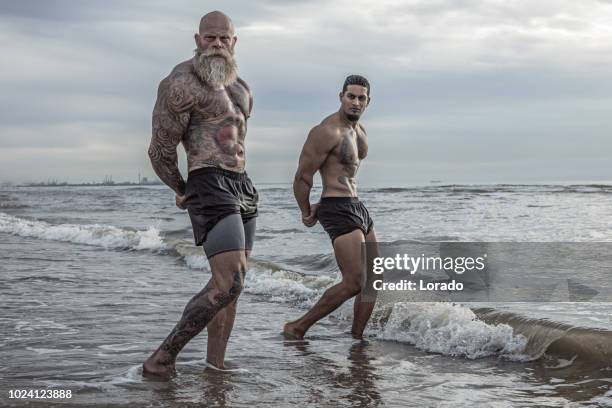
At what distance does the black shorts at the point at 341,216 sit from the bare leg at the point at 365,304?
18cm

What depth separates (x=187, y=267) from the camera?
12.7 meters

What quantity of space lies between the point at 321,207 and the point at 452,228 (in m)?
13.5

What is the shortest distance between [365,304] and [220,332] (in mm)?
1863

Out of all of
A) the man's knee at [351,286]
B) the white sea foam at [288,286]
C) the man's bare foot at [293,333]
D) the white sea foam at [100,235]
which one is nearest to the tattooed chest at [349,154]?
the man's knee at [351,286]

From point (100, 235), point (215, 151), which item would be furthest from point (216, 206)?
point (100, 235)

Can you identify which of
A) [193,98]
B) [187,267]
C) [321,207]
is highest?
[193,98]

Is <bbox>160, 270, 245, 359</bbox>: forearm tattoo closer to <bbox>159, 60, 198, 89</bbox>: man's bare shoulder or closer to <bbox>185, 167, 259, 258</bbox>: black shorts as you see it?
<bbox>185, 167, 259, 258</bbox>: black shorts

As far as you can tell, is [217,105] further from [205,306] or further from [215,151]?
[205,306]

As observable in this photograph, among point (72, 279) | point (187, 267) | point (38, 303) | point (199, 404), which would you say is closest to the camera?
point (199, 404)

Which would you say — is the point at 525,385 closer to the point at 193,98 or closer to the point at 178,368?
the point at 178,368

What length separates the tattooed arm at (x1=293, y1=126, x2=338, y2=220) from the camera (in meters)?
6.21

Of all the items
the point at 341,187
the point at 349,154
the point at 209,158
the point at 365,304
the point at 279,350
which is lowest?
A: the point at 279,350

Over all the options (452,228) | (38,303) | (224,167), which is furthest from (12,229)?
(224,167)

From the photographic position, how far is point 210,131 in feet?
15.1
